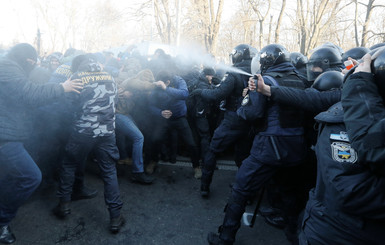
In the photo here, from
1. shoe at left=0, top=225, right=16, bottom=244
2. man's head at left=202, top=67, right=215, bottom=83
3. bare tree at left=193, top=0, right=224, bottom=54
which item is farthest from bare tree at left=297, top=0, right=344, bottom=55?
shoe at left=0, top=225, right=16, bottom=244

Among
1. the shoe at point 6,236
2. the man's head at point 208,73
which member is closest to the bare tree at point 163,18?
the man's head at point 208,73

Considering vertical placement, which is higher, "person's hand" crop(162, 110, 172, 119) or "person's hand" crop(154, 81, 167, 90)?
"person's hand" crop(154, 81, 167, 90)

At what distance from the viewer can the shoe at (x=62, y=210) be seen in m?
3.21

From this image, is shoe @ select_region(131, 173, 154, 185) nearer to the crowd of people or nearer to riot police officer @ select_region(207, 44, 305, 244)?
the crowd of people

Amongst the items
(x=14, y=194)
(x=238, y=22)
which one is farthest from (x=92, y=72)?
(x=238, y=22)

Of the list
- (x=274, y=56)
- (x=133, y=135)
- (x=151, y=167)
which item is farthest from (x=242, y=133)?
(x=151, y=167)

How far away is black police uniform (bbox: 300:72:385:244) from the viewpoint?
1263mm

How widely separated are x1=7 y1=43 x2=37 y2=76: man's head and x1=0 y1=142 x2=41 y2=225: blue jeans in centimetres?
82

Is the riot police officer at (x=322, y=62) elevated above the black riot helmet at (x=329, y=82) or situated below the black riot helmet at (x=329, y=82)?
above

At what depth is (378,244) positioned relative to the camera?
1362 millimetres

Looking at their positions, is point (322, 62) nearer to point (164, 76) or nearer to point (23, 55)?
point (164, 76)

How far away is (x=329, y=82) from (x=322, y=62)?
3.31 feet

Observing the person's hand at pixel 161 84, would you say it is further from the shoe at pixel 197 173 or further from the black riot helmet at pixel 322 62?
the black riot helmet at pixel 322 62

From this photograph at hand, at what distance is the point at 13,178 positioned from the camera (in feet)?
8.48
